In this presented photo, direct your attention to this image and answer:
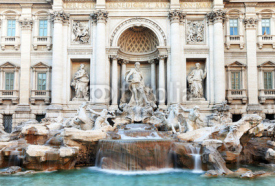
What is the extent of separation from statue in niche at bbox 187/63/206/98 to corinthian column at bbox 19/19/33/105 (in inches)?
540

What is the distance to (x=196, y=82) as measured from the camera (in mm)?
21297

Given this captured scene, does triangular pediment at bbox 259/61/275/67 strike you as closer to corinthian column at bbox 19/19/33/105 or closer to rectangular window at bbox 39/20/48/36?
rectangular window at bbox 39/20/48/36

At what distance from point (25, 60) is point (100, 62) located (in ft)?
22.3

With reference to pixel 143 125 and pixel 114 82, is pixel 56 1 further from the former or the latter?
pixel 143 125

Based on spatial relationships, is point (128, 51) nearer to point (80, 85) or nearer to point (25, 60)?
point (80, 85)

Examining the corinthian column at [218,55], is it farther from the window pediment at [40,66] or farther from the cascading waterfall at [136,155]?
the window pediment at [40,66]

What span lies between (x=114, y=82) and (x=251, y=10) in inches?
530

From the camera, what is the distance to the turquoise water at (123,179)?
10.9 metres

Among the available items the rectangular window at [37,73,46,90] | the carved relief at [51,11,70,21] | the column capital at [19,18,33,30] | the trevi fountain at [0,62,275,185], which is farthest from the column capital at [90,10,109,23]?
the trevi fountain at [0,62,275,185]

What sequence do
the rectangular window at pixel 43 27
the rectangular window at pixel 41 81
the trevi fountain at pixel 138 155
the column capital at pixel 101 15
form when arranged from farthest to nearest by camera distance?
the rectangular window at pixel 43 27 → the rectangular window at pixel 41 81 → the column capital at pixel 101 15 → the trevi fountain at pixel 138 155

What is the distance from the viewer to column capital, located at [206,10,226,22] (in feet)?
68.8

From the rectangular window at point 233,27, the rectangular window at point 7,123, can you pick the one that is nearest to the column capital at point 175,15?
the rectangular window at point 233,27

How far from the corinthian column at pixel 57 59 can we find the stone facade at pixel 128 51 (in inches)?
3.1

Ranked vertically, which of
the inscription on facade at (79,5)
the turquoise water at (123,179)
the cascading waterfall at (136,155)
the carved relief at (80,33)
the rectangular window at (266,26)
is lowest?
the turquoise water at (123,179)
